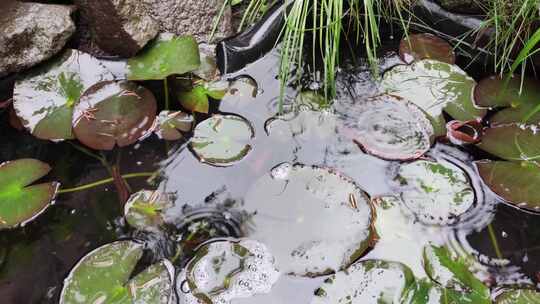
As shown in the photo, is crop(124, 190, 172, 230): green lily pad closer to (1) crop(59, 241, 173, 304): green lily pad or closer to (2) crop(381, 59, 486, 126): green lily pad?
(1) crop(59, 241, 173, 304): green lily pad

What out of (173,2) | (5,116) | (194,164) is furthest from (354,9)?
(5,116)

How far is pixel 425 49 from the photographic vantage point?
6.58ft

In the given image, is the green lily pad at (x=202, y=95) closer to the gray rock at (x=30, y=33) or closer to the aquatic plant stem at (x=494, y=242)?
the gray rock at (x=30, y=33)

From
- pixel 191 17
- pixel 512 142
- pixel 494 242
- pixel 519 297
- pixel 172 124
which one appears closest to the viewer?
pixel 519 297

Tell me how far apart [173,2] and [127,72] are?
1.12 ft

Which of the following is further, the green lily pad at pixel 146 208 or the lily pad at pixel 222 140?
the lily pad at pixel 222 140

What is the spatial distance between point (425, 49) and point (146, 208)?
1267 mm

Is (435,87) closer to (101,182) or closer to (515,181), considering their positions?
(515,181)

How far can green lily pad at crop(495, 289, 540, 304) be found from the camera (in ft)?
4.69

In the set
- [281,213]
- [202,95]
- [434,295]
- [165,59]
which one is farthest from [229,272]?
[165,59]

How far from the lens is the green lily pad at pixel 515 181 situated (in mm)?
1618

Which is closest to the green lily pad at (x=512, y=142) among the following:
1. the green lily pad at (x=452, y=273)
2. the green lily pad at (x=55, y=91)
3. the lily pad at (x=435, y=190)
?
the lily pad at (x=435, y=190)

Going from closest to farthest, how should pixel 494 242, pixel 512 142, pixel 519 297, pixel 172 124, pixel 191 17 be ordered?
1. pixel 519 297
2. pixel 494 242
3. pixel 512 142
4. pixel 172 124
5. pixel 191 17

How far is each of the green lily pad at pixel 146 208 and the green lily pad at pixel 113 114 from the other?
231mm
